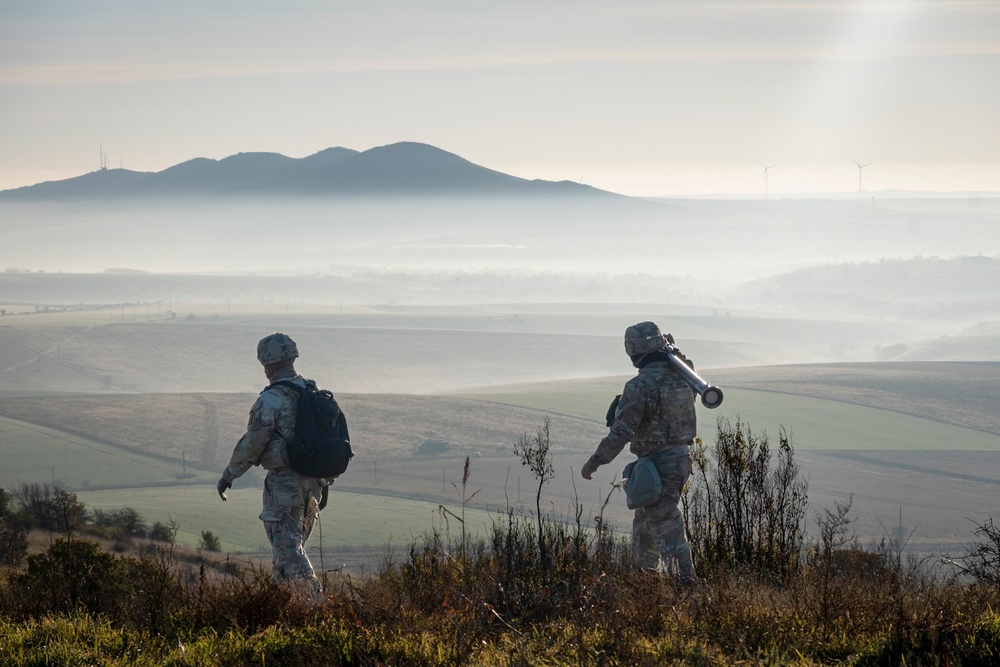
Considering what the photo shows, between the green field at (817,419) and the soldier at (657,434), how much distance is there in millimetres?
86539

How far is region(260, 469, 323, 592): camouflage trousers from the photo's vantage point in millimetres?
8820

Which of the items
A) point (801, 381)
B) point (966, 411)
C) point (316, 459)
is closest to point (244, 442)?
point (316, 459)

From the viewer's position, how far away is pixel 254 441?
8.89 meters

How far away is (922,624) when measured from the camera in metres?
6.04

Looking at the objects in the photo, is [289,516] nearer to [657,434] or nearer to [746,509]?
[657,434]

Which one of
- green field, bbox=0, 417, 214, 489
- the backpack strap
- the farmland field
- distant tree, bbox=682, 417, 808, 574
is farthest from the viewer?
green field, bbox=0, 417, 214, 489

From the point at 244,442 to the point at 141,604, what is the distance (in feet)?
6.92

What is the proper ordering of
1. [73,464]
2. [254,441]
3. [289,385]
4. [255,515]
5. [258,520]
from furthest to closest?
[73,464] < [258,520] < [255,515] < [289,385] < [254,441]

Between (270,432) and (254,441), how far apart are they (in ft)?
0.46

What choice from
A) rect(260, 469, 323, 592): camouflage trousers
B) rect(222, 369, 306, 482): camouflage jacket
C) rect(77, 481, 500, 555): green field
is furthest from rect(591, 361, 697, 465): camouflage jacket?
rect(77, 481, 500, 555): green field

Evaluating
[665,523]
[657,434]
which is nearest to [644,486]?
[665,523]

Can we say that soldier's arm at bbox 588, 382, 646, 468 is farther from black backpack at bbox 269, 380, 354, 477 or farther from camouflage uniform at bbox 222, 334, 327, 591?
camouflage uniform at bbox 222, 334, 327, 591

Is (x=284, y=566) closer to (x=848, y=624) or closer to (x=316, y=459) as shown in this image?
(x=316, y=459)

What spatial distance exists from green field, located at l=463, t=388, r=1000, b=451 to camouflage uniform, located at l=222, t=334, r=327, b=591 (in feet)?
287
